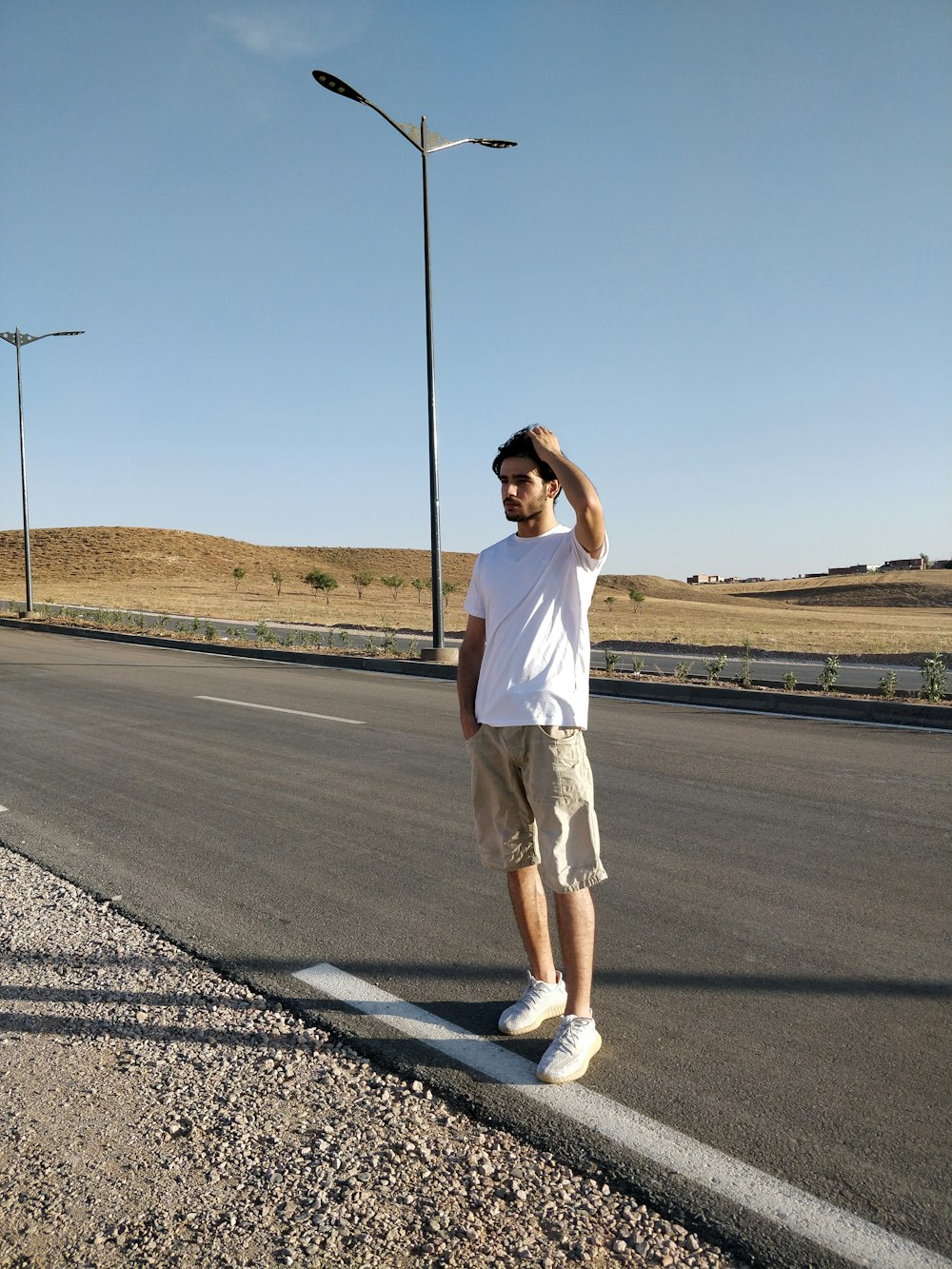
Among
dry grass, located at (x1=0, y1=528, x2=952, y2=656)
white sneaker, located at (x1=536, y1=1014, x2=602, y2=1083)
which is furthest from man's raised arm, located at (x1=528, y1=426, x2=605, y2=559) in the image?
dry grass, located at (x1=0, y1=528, x2=952, y2=656)

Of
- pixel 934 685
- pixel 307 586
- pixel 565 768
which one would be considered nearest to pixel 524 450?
pixel 565 768

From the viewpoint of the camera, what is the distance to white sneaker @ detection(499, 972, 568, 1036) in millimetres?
3176

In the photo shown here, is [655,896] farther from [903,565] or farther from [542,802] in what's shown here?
[903,565]

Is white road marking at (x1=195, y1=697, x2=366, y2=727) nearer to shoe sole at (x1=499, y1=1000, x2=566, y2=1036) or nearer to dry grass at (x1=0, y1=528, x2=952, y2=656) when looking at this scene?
shoe sole at (x1=499, y1=1000, x2=566, y2=1036)

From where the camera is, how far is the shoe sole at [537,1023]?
317 centimetres

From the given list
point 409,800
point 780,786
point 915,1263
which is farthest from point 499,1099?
point 780,786

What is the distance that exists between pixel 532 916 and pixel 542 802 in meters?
0.48

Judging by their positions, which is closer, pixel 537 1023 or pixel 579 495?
pixel 579 495

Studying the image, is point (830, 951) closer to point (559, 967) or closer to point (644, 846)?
point (559, 967)

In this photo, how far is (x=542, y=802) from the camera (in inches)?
118

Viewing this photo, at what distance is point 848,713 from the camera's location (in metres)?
10.4

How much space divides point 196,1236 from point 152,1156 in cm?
37

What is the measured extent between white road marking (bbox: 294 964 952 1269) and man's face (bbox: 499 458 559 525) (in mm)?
1749

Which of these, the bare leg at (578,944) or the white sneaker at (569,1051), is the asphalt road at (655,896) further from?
the bare leg at (578,944)
